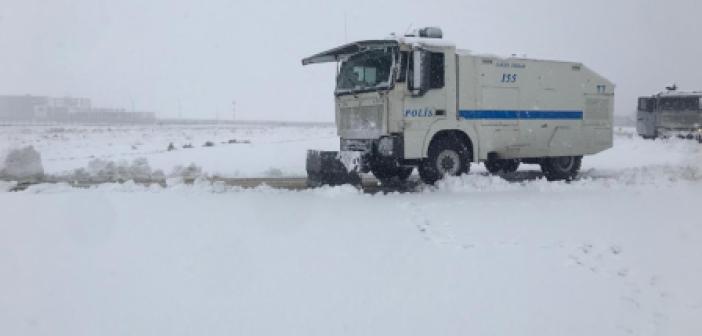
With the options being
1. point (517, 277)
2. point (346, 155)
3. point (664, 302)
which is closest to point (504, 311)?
point (517, 277)

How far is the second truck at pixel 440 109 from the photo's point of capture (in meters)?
10.4

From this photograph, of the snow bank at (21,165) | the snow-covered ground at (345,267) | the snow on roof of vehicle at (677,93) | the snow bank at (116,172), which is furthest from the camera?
the snow on roof of vehicle at (677,93)

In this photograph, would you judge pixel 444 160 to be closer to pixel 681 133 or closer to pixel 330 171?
pixel 330 171

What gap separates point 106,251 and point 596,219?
6521 millimetres

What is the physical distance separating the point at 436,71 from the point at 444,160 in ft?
5.93

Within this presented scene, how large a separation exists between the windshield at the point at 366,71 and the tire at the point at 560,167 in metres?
5.34

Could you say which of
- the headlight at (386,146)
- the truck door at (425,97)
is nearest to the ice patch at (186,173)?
the headlight at (386,146)

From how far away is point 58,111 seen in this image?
12031cm

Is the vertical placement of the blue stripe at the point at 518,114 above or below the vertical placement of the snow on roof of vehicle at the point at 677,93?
below

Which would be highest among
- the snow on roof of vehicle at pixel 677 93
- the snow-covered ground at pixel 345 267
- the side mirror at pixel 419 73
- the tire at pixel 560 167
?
the snow on roof of vehicle at pixel 677 93

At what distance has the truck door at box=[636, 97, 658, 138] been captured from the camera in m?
29.8

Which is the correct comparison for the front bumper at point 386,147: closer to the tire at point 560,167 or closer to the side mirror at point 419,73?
the side mirror at point 419,73

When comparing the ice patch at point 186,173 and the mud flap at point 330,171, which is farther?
the ice patch at point 186,173

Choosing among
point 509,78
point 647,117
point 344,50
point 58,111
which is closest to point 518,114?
point 509,78
